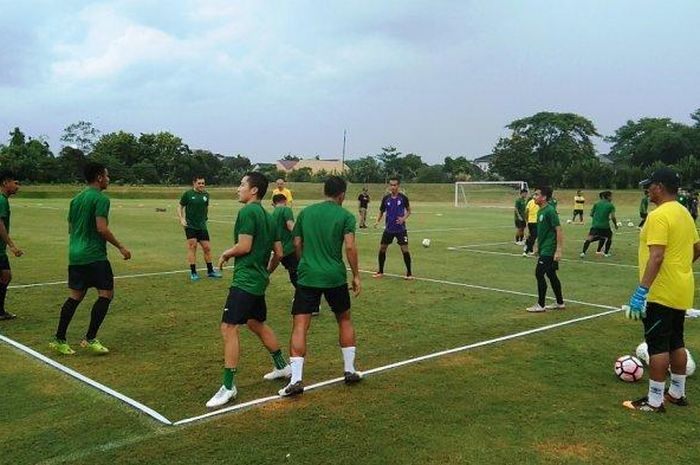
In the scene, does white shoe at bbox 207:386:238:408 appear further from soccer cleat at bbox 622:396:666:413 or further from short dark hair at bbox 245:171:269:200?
soccer cleat at bbox 622:396:666:413

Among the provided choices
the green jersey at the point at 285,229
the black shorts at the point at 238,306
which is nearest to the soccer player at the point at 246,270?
the black shorts at the point at 238,306

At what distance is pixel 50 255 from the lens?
659 inches

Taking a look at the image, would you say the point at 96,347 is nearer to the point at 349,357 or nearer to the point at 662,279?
the point at 349,357

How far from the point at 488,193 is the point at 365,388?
61.0 m

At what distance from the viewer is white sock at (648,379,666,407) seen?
18.2ft

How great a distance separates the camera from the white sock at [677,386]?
581cm

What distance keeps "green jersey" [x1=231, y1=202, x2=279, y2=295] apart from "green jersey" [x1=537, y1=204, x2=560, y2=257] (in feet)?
18.8

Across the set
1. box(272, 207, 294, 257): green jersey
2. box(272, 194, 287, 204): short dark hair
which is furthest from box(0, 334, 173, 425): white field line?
box(272, 194, 287, 204): short dark hair

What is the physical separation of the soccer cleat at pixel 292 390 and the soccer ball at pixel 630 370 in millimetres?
3437

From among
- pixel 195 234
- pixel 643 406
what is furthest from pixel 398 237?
pixel 643 406

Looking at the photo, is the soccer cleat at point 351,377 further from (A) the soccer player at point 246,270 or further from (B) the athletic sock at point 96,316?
(B) the athletic sock at point 96,316

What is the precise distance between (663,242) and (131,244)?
691 inches

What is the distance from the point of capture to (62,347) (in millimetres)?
7289

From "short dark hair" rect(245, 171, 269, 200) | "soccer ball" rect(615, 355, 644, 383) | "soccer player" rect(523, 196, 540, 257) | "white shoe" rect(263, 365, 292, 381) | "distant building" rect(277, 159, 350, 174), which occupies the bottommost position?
"white shoe" rect(263, 365, 292, 381)
